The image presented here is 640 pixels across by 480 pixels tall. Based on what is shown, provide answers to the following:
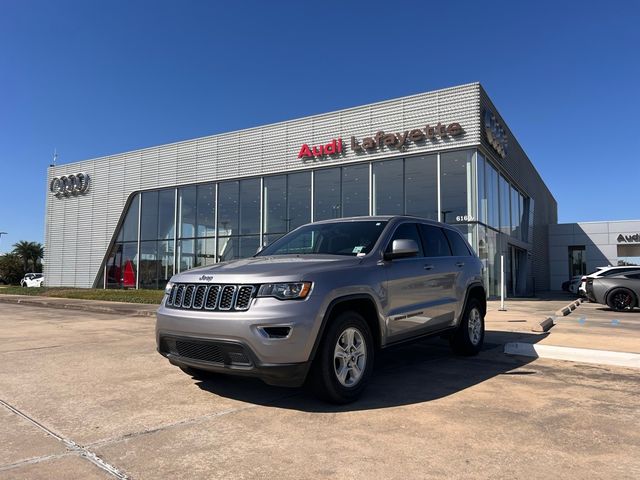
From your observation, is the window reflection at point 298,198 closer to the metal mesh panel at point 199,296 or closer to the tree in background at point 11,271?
the metal mesh panel at point 199,296

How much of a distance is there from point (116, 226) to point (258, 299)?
28755 millimetres

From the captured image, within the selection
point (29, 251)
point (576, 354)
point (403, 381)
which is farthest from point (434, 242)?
point (29, 251)

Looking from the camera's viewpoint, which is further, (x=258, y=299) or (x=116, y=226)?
(x=116, y=226)

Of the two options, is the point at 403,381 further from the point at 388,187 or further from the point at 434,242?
the point at 388,187

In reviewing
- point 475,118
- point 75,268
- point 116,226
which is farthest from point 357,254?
point 75,268

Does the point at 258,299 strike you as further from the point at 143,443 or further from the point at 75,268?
the point at 75,268

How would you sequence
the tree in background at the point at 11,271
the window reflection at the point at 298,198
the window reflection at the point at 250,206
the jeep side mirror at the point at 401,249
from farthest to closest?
the tree in background at the point at 11,271 < the window reflection at the point at 250,206 < the window reflection at the point at 298,198 < the jeep side mirror at the point at 401,249

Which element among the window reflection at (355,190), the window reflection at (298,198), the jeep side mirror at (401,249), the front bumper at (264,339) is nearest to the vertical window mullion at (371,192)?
the window reflection at (355,190)

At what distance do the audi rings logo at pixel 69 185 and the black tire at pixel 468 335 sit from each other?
30891mm

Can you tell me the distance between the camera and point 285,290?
13.9 feet

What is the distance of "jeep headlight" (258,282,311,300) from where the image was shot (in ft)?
13.8

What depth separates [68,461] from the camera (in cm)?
324

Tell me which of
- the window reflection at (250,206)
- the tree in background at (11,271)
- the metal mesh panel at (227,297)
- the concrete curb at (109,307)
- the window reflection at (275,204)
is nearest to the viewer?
the metal mesh panel at (227,297)

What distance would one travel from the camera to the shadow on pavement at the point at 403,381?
4.64 m
